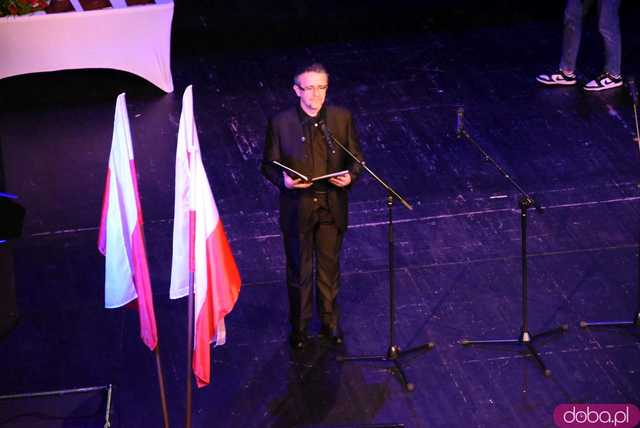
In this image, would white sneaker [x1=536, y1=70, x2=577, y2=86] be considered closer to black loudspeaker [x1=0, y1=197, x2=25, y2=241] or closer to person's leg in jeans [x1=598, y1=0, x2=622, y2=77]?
person's leg in jeans [x1=598, y1=0, x2=622, y2=77]

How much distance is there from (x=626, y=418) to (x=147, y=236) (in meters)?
3.53

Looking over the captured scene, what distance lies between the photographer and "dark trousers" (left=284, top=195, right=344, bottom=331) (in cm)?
622

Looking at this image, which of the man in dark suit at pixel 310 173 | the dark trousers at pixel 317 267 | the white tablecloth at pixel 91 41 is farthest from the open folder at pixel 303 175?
the white tablecloth at pixel 91 41

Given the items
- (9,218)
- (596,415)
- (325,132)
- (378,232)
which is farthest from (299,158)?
(596,415)

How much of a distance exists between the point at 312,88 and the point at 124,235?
4.01 ft

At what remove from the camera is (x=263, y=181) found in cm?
850

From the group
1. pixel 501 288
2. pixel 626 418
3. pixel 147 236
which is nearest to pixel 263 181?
pixel 147 236

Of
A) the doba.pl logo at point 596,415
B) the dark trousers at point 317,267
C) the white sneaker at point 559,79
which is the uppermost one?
the dark trousers at point 317,267

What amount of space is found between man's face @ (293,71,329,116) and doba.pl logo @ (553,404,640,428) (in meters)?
2.10

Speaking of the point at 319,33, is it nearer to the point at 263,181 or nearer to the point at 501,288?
the point at 263,181

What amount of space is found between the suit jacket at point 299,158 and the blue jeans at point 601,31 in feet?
13.5

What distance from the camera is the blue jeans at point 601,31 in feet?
30.9

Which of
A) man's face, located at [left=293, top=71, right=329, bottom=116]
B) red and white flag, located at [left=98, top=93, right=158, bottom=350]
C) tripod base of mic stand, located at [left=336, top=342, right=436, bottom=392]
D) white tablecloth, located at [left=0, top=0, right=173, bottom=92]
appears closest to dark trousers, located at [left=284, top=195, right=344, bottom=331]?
tripod base of mic stand, located at [left=336, top=342, right=436, bottom=392]

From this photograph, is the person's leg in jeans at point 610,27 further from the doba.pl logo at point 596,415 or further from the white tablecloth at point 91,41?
the doba.pl logo at point 596,415
